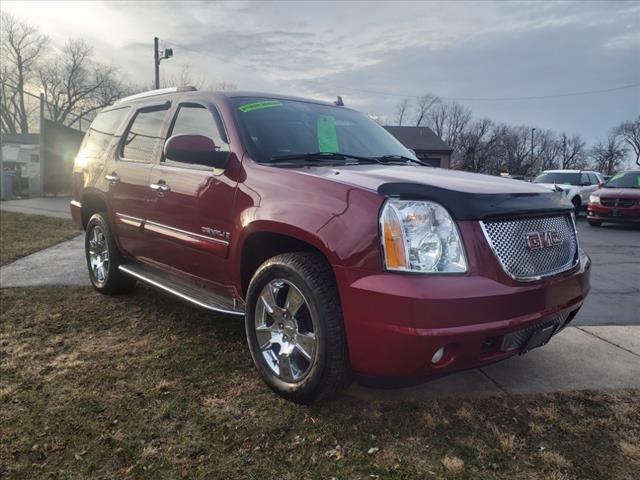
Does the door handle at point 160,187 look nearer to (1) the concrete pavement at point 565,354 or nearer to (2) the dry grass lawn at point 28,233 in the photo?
(1) the concrete pavement at point 565,354

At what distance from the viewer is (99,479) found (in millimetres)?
2230

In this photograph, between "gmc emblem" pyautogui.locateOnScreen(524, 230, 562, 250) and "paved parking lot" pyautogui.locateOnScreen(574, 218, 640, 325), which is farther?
"paved parking lot" pyautogui.locateOnScreen(574, 218, 640, 325)

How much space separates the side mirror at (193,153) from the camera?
127 inches

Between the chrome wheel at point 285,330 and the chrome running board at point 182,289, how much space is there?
0.25 metres

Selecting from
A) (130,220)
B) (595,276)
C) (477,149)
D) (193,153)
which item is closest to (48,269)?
(130,220)

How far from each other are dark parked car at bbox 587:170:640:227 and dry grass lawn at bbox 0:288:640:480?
12.9 meters

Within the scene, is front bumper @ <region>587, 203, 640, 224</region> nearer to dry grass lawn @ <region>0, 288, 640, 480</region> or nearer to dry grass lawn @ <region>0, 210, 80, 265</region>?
dry grass lawn @ <region>0, 288, 640, 480</region>

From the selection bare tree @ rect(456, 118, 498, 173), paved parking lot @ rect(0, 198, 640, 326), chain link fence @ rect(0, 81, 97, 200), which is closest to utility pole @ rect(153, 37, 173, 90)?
chain link fence @ rect(0, 81, 97, 200)

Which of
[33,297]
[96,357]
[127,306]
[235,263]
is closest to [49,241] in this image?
[33,297]

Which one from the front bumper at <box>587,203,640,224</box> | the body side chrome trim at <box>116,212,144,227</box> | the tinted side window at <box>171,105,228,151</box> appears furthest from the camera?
the front bumper at <box>587,203,640,224</box>

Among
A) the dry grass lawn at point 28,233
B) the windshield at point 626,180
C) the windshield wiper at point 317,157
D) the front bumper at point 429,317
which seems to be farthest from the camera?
the windshield at point 626,180

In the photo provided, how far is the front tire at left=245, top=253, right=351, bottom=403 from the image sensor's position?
2.60 m

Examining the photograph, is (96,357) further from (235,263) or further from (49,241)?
(49,241)

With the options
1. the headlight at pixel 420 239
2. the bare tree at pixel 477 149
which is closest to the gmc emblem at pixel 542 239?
the headlight at pixel 420 239
